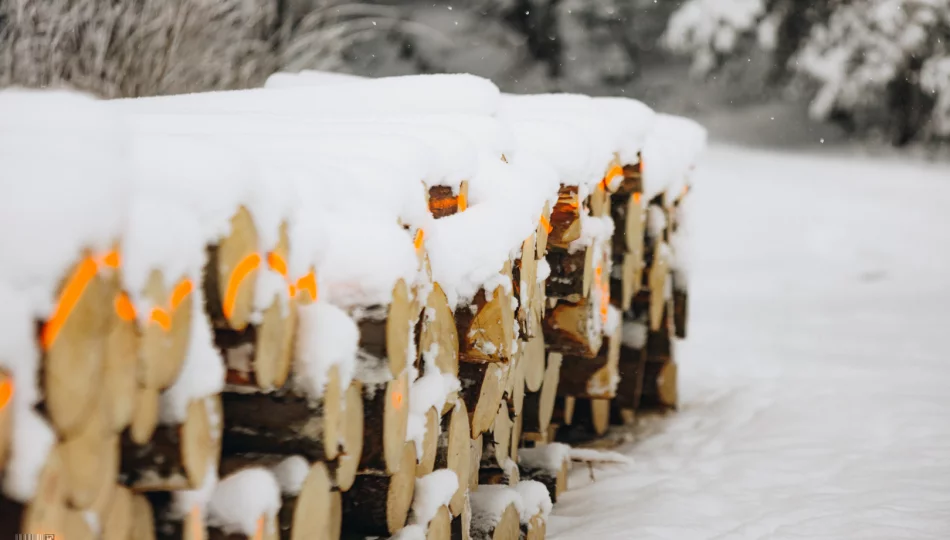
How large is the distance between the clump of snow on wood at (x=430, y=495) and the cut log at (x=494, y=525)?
385 millimetres

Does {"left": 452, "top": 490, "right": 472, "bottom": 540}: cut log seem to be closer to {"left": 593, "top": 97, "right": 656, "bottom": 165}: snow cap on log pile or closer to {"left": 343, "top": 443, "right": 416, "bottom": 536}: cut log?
{"left": 343, "top": 443, "right": 416, "bottom": 536}: cut log

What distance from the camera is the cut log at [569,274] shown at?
8.34 ft

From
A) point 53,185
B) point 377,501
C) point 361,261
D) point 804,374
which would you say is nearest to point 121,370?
point 53,185

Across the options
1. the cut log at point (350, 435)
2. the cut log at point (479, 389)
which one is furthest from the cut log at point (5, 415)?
Result: the cut log at point (479, 389)

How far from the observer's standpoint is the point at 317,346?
1225 mm

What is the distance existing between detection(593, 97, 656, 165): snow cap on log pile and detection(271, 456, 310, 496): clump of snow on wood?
1.82 meters

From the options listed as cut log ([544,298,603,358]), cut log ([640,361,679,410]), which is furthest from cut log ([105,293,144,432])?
cut log ([640,361,679,410])

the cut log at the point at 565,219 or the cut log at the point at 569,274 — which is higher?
the cut log at the point at 565,219

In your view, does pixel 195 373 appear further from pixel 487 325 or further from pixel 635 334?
pixel 635 334

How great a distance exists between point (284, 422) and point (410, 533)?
0.41m

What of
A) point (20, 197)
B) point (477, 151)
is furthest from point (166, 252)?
point (477, 151)

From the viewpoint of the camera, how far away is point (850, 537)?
7.86 feet

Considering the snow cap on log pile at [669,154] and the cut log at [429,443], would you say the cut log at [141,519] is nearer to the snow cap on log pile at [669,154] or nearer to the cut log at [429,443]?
the cut log at [429,443]

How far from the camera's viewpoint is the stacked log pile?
0.82 m
